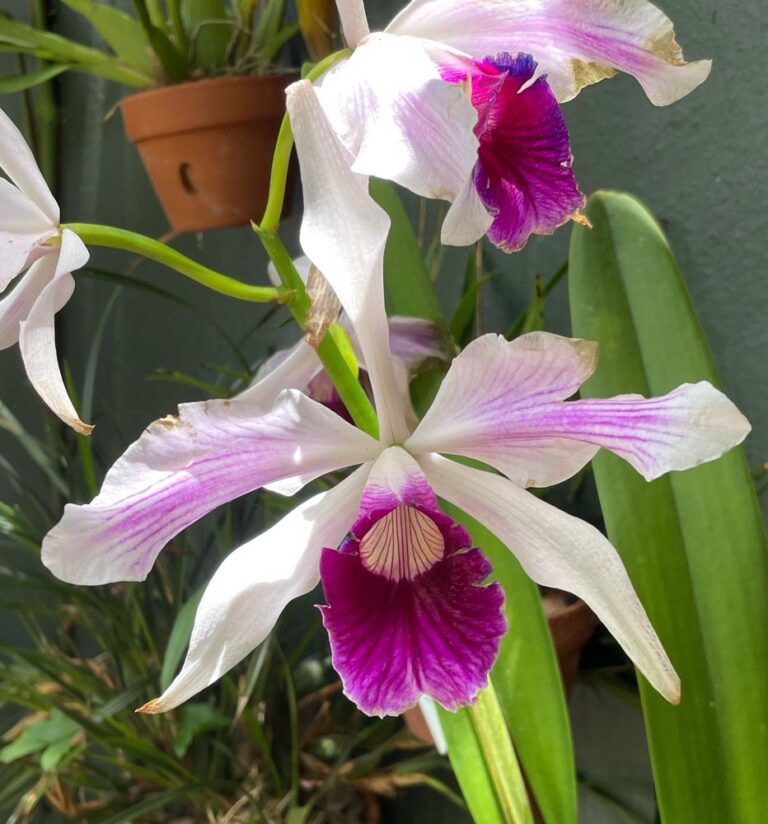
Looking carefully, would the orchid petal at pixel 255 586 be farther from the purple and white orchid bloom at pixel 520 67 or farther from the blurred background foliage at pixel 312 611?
the blurred background foliage at pixel 312 611

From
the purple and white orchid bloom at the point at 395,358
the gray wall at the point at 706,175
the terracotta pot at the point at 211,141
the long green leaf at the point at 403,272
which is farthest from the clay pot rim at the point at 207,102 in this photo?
the purple and white orchid bloom at the point at 395,358

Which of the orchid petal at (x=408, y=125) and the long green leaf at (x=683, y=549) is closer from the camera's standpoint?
the orchid petal at (x=408, y=125)

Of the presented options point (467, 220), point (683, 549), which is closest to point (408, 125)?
point (467, 220)

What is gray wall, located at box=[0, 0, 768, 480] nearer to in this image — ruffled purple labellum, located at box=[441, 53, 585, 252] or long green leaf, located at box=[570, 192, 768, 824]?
long green leaf, located at box=[570, 192, 768, 824]

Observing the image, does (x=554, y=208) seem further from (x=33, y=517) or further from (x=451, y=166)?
(x=33, y=517)

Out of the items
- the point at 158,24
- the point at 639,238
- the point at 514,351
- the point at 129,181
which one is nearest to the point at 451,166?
the point at 514,351
